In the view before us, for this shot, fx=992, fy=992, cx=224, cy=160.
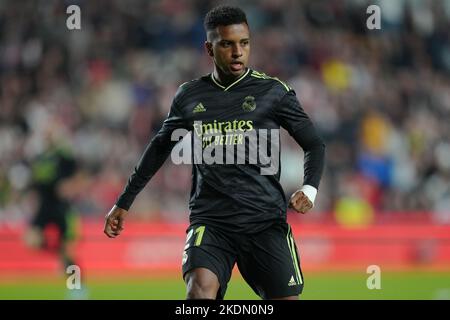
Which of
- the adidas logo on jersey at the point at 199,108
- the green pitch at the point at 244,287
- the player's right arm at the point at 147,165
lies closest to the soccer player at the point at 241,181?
the adidas logo on jersey at the point at 199,108

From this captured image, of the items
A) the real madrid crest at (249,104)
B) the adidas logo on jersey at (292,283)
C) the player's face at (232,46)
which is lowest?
the adidas logo on jersey at (292,283)

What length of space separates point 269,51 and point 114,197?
159 inches

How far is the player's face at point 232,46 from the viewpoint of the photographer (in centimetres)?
610

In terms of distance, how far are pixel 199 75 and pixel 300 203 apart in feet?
35.7

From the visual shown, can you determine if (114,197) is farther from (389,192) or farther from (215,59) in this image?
(215,59)

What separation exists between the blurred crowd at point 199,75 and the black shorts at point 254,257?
28.4 ft

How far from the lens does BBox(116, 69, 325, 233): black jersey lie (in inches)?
240

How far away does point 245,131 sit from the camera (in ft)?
20.2

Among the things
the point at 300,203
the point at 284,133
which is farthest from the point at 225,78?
the point at 284,133

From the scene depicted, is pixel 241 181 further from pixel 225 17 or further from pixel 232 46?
pixel 225 17

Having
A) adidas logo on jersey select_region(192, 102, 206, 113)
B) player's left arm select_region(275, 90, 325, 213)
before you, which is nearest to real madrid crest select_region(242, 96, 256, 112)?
player's left arm select_region(275, 90, 325, 213)

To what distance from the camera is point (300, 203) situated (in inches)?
229

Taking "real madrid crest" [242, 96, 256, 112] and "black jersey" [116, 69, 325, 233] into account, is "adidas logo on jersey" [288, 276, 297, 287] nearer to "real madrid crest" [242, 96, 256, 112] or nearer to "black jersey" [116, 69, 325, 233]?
"black jersey" [116, 69, 325, 233]

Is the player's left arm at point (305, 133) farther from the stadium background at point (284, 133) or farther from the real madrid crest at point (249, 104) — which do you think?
the stadium background at point (284, 133)
